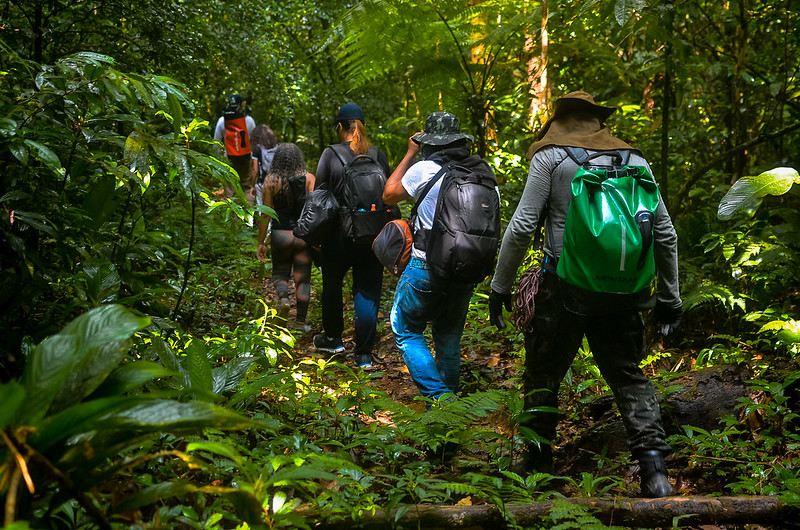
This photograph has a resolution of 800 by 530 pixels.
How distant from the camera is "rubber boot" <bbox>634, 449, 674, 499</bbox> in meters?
2.80

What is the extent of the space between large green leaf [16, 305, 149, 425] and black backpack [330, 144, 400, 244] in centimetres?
365

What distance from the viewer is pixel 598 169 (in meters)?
2.91

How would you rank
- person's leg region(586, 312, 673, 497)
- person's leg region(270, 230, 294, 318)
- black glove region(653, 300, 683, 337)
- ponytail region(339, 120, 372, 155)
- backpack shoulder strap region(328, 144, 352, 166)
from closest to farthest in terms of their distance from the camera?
1. person's leg region(586, 312, 673, 497)
2. black glove region(653, 300, 683, 337)
3. backpack shoulder strap region(328, 144, 352, 166)
4. ponytail region(339, 120, 372, 155)
5. person's leg region(270, 230, 294, 318)

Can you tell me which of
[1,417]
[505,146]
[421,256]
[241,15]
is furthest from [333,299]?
[241,15]

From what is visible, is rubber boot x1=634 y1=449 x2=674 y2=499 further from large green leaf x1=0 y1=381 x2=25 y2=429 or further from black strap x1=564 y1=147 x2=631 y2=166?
large green leaf x1=0 y1=381 x2=25 y2=429

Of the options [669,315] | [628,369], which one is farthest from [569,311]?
[669,315]

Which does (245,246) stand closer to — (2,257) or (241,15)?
(241,15)

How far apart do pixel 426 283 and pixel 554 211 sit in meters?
1.10

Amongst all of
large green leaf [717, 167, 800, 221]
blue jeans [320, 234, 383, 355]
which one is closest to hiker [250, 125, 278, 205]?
blue jeans [320, 234, 383, 355]

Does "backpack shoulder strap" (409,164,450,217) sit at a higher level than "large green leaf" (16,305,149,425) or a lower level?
higher

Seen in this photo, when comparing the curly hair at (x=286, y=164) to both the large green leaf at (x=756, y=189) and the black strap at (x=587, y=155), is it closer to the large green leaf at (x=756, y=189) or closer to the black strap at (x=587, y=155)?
the black strap at (x=587, y=155)

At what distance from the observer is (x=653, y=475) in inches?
112

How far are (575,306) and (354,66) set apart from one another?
4.64 metres

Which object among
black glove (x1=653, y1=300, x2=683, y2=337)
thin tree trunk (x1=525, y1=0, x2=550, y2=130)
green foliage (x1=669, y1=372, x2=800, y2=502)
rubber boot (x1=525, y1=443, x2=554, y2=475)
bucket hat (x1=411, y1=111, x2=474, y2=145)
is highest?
thin tree trunk (x1=525, y1=0, x2=550, y2=130)
